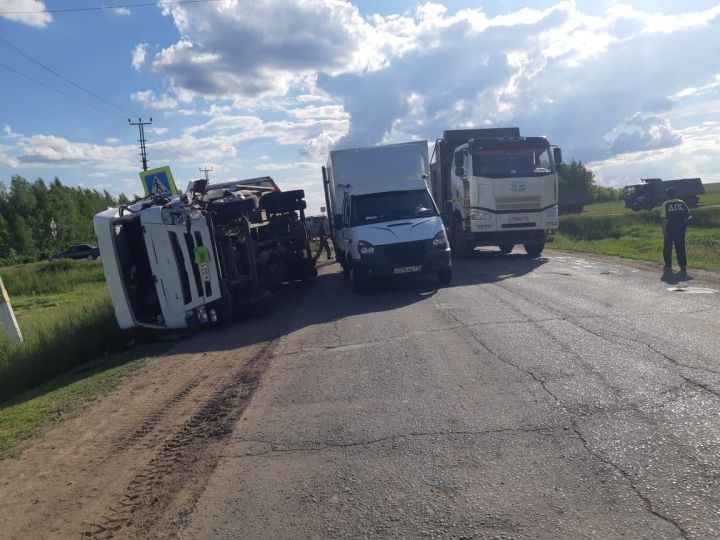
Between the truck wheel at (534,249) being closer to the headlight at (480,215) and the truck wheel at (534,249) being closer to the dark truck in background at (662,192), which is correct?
the headlight at (480,215)

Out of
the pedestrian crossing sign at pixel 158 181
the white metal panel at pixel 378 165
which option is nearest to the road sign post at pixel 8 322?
the pedestrian crossing sign at pixel 158 181

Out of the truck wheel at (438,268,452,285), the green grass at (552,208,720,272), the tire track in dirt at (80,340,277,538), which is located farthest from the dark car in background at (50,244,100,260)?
the tire track in dirt at (80,340,277,538)

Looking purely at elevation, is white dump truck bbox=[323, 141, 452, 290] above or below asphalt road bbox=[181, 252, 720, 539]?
above

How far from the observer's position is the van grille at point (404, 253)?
1285cm

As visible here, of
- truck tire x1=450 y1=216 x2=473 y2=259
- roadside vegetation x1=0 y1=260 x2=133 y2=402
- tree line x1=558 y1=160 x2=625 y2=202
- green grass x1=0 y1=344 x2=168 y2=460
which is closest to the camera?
green grass x1=0 y1=344 x2=168 y2=460

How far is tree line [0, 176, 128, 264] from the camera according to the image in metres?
63.8

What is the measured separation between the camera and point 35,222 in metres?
65.4

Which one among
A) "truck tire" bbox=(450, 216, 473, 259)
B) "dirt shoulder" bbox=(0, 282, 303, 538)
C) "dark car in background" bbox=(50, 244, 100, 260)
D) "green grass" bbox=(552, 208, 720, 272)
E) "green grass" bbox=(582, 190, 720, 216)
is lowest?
"green grass" bbox=(582, 190, 720, 216)

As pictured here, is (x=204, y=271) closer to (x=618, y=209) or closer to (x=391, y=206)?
(x=391, y=206)

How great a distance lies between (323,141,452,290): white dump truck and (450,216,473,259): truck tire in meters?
3.06

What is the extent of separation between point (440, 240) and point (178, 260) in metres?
5.33

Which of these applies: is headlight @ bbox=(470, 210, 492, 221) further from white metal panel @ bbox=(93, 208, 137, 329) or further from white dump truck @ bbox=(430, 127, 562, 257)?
white metal panel @ bbox=(93, 208, 137, 329)

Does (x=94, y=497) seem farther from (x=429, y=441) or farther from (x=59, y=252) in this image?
(x=59, y=252)

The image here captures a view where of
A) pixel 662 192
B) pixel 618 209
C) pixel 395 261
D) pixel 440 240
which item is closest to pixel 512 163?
pixel 440 240
